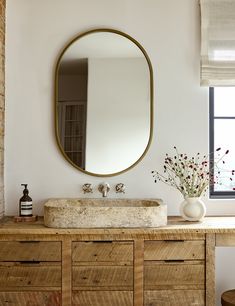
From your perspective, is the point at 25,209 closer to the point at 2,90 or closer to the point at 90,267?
the point at 90,267

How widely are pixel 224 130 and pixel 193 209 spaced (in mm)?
897

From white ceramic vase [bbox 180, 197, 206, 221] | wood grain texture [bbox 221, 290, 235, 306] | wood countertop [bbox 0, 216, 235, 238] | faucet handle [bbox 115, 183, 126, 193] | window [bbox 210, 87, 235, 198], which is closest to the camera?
wood countertop [bbox 0, 216, 235, 238]

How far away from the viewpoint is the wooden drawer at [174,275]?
10.4ft

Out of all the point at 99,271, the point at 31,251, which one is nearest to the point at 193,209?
the point at 99,271

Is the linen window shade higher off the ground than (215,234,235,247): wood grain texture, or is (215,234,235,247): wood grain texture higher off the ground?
the linen window shade

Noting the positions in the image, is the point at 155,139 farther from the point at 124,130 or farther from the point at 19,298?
the point at 19,298

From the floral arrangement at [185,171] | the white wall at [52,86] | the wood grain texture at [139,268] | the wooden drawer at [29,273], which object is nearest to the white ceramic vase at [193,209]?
the floral arrangement at [185,171]

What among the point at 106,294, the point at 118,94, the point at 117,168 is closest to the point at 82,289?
the point at 106,294

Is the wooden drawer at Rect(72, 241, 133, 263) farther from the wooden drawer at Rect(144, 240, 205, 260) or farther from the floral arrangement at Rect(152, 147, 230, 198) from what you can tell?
the floral arrangement at Rect(152, 147, 230, 198)

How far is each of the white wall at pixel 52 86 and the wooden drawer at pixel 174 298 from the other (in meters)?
0.73

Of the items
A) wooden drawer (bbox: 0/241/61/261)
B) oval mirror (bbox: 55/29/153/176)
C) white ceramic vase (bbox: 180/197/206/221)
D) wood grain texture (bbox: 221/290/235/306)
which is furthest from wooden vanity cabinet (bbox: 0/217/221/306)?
oval mirror (bbox: 55/29/153/176)

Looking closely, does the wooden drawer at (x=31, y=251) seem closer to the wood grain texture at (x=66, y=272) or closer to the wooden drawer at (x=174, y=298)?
the wood grain texture at (x=66, y=272)

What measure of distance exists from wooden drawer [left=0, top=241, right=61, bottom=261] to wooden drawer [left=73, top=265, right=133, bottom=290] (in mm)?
176

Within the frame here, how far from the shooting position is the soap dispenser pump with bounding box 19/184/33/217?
3520 millimetres
